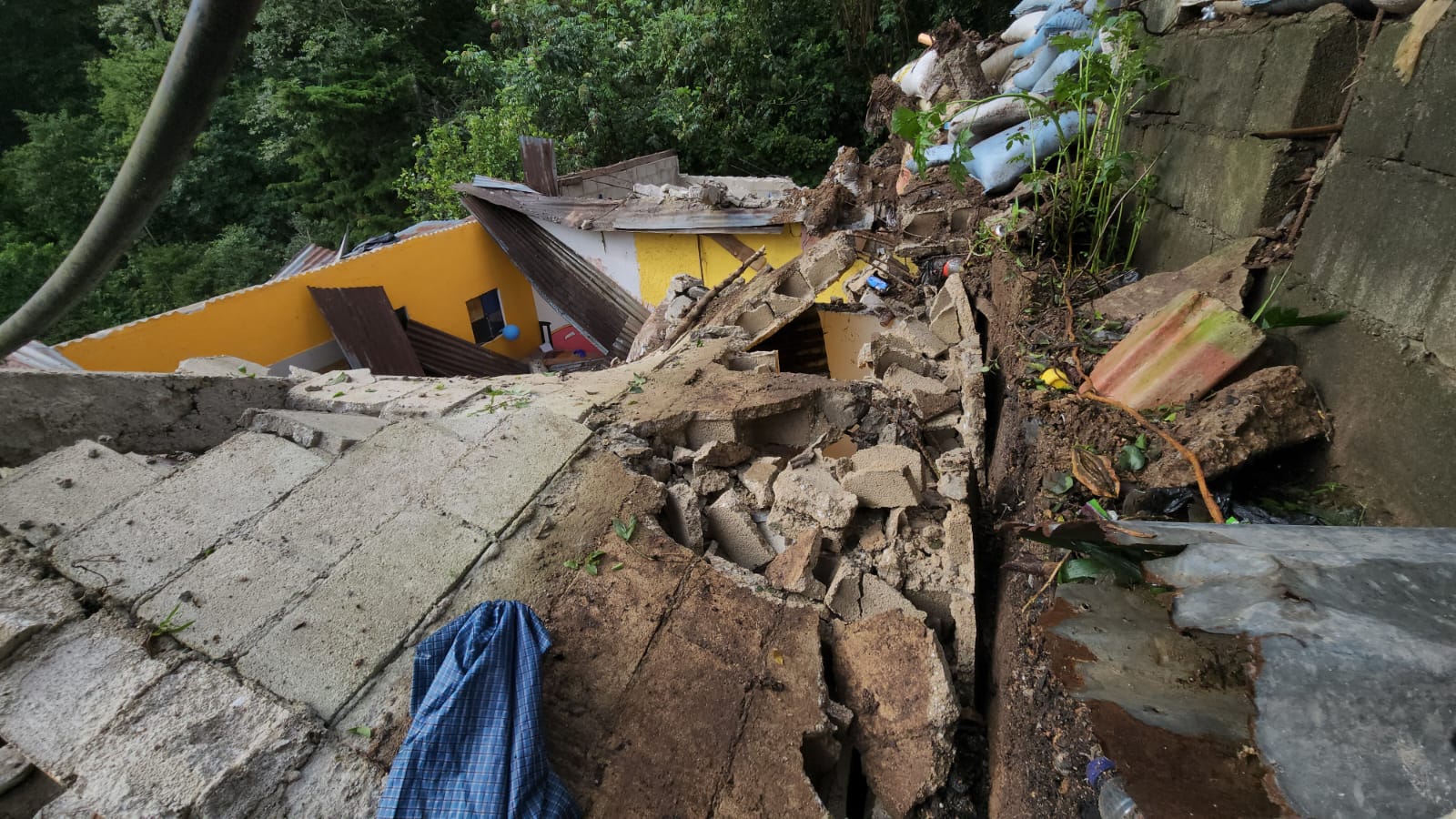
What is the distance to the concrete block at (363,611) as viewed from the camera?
7.41ft

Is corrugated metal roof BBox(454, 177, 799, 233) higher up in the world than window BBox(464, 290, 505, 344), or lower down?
higher up

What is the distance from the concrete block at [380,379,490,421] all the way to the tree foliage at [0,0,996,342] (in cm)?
921

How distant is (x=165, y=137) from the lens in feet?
1.81

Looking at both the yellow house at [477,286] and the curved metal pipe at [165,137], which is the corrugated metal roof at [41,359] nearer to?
the yellow house at [477,286]

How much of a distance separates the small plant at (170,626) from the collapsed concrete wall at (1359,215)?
13.3 feet

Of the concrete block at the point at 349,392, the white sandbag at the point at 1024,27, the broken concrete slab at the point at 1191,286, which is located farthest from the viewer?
the white sandbag at the point at 1024,27

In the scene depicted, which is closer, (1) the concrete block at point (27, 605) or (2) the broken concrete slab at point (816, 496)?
(1) the concrete block at point (27, 605)

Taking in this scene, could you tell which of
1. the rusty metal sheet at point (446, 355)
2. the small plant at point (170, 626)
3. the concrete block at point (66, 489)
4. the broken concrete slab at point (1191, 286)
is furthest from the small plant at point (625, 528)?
the rusty metal sheet at point (446, 355)

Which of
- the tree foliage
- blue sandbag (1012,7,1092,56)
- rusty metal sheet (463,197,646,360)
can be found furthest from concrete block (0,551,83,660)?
the tree foliage

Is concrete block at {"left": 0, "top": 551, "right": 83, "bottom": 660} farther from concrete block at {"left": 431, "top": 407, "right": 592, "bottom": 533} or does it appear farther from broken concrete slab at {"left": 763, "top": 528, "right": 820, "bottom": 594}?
broken concrete slab at {"left": 763, "top": 528, "right": 820, "bottom": 594}

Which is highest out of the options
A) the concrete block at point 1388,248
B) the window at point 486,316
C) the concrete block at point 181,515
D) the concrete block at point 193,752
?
the concrete block at point 1388,248

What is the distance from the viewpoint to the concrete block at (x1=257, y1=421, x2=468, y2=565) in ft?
9.12

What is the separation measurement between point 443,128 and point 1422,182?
44.9ft

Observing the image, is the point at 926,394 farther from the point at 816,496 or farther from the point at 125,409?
the point at 125,409
